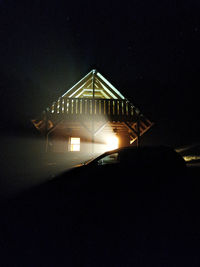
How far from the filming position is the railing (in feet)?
31.7

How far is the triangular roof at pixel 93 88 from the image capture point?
1048cm

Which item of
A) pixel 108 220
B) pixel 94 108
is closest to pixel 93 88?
pixel 94 108

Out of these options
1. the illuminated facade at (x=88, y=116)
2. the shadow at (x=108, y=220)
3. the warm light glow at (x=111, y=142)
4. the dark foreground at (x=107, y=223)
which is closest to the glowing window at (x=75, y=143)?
the illuminated facade at (x=88, y=116)

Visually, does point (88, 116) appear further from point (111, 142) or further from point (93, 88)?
point (111, 142)

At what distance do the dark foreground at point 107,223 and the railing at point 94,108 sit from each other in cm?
595

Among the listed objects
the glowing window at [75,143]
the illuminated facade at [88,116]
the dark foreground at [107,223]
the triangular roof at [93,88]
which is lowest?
the dark foreground at [107,223]

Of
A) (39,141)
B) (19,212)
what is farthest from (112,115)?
(19,212)

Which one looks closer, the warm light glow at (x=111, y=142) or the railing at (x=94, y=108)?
the railing at (x=94, y=108)

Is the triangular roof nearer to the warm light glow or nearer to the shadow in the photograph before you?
the warm light glow

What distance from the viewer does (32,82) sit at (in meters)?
19.5

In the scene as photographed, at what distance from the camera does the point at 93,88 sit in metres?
10.1

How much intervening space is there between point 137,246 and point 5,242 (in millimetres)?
1931

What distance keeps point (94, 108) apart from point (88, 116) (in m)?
0.60

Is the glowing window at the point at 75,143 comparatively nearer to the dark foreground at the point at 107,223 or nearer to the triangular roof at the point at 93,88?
the triangular roof at the point at 93,88
